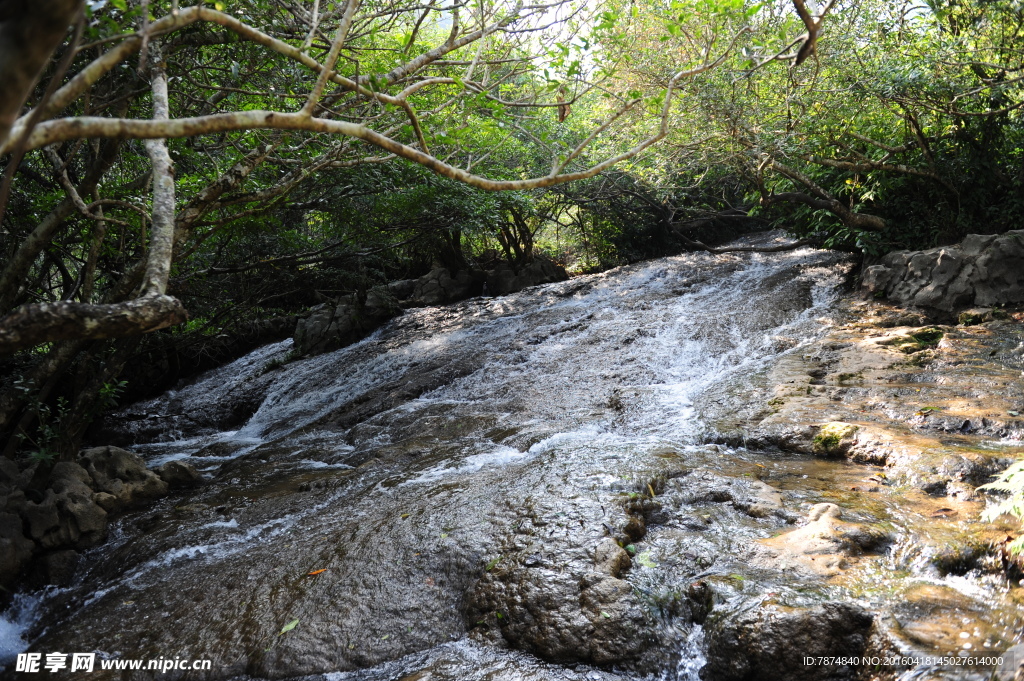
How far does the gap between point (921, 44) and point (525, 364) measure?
715cm

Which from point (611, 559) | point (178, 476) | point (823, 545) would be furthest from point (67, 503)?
point (823, 545)

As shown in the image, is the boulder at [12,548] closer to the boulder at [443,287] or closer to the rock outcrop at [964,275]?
the boulder at [443,287]

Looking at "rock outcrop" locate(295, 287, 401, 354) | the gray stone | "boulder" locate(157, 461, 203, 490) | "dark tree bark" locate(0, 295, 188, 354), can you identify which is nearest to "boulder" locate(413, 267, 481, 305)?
"rock outcrop" locate(295, 287, 401, 354)

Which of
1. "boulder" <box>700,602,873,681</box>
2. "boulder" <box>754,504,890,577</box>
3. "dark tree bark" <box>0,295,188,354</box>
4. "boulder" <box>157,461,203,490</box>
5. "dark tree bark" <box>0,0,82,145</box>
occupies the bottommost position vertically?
"boulder" <box>700,602,873,681</box>

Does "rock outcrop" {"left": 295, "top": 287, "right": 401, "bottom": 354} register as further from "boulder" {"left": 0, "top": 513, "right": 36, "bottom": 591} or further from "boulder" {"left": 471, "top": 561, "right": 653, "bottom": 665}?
"boulder" {"left": 471, "top": 561, "right": 653, "bottom": 665}

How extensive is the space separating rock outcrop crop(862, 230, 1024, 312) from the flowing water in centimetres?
119

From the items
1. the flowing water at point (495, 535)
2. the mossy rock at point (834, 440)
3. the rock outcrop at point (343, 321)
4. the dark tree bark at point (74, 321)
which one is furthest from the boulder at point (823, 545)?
the rock outcrop at point (343, 321)

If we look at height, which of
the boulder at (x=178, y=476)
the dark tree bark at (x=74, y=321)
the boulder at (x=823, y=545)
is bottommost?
the boulder at (x=823, y=545)

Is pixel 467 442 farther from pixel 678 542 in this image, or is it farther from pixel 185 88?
pixel 185 88

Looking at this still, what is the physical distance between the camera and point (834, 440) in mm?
4918

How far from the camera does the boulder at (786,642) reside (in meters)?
2.76

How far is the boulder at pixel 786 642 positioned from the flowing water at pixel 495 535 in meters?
0.12

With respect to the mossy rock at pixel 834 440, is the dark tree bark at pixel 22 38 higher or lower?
higher

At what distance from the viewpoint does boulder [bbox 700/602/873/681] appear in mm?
2762
